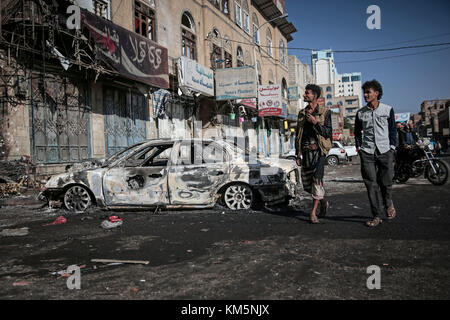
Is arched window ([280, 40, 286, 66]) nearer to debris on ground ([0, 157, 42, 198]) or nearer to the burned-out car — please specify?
debris on ground ([0, 157, 42, 198])

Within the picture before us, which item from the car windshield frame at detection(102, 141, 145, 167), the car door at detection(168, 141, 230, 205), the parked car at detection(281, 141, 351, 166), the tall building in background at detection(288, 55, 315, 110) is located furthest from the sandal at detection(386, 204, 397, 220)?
the tall building in background at detection(288, 55, 315, 110)

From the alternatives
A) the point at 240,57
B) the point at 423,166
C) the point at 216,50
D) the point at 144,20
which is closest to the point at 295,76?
the point at 240,57

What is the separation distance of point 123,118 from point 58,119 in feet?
10.5

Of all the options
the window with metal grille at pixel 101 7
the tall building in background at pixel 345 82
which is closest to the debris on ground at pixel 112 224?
the window with metal grille at pixel 101 7

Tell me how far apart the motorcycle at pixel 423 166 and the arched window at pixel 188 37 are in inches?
499

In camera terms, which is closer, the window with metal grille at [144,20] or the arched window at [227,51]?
the window with metal grille at [144,20]

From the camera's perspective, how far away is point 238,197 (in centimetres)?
632

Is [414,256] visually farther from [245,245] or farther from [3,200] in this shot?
[3,200]

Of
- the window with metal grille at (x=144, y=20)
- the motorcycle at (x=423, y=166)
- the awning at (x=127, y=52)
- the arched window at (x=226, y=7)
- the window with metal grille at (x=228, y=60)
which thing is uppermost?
the arched window at (x=226, y=7)

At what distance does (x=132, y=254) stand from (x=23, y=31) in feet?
27.7

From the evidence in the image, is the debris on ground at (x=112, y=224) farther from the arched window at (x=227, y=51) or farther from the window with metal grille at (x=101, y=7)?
the arched window at (x=227, y=51)

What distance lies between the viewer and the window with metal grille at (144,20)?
14.6 m

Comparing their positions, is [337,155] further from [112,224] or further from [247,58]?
[112,224]
